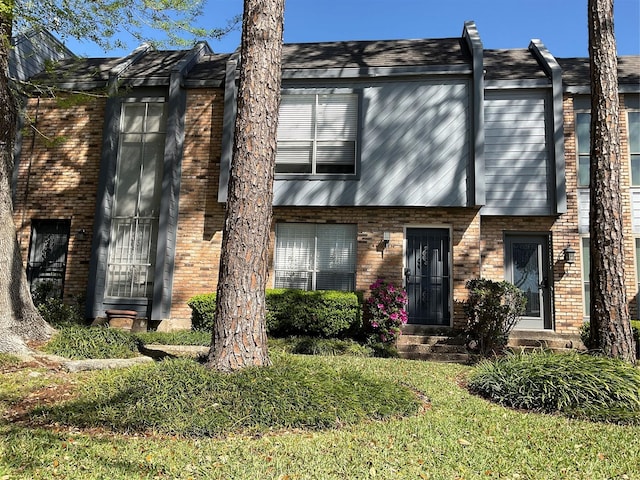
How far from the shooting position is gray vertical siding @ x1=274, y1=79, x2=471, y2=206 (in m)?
10.7

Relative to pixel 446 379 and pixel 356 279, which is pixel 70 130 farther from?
pixel 446 379

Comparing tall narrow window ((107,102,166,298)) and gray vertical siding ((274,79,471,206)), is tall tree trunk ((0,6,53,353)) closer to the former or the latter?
tall narrow window ((107,102,166,298))

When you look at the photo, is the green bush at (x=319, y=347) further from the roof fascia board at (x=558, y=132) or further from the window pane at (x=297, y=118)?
the roof fascia board at (x=558, y=132)

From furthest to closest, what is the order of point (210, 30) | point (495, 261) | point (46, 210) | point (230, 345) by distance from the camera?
point (46, 210), point (495, 261), point (210, 30), point (230, 345)

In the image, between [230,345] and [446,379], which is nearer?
[230,345]

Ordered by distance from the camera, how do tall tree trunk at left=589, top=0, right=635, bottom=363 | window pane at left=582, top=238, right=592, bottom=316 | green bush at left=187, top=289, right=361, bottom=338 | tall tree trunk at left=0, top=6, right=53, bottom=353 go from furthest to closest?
window pane at left=582, top=238, right=592, bottom=316, green bush at left=187, top=289, right=361, bottom=338, tall tree trunk at left=0, top=6, right=53, bottom=353, tall tree trunk at left=589, top=0, right=635, bottom=363

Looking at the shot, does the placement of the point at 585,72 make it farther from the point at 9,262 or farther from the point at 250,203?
the point at 9,262

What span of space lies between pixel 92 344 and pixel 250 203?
386cm

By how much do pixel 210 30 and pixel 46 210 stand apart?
610 cm

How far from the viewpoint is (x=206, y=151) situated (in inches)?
454

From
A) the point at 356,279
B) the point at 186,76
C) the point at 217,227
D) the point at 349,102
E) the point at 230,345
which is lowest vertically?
the point at 230,345

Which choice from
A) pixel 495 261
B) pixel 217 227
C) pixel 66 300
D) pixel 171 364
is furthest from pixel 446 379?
pixel 66 300

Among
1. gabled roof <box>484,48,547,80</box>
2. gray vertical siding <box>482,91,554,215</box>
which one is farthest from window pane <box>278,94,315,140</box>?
gabled roof <box>484,48,547,80</box>

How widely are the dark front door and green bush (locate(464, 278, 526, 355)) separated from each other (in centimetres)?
109
